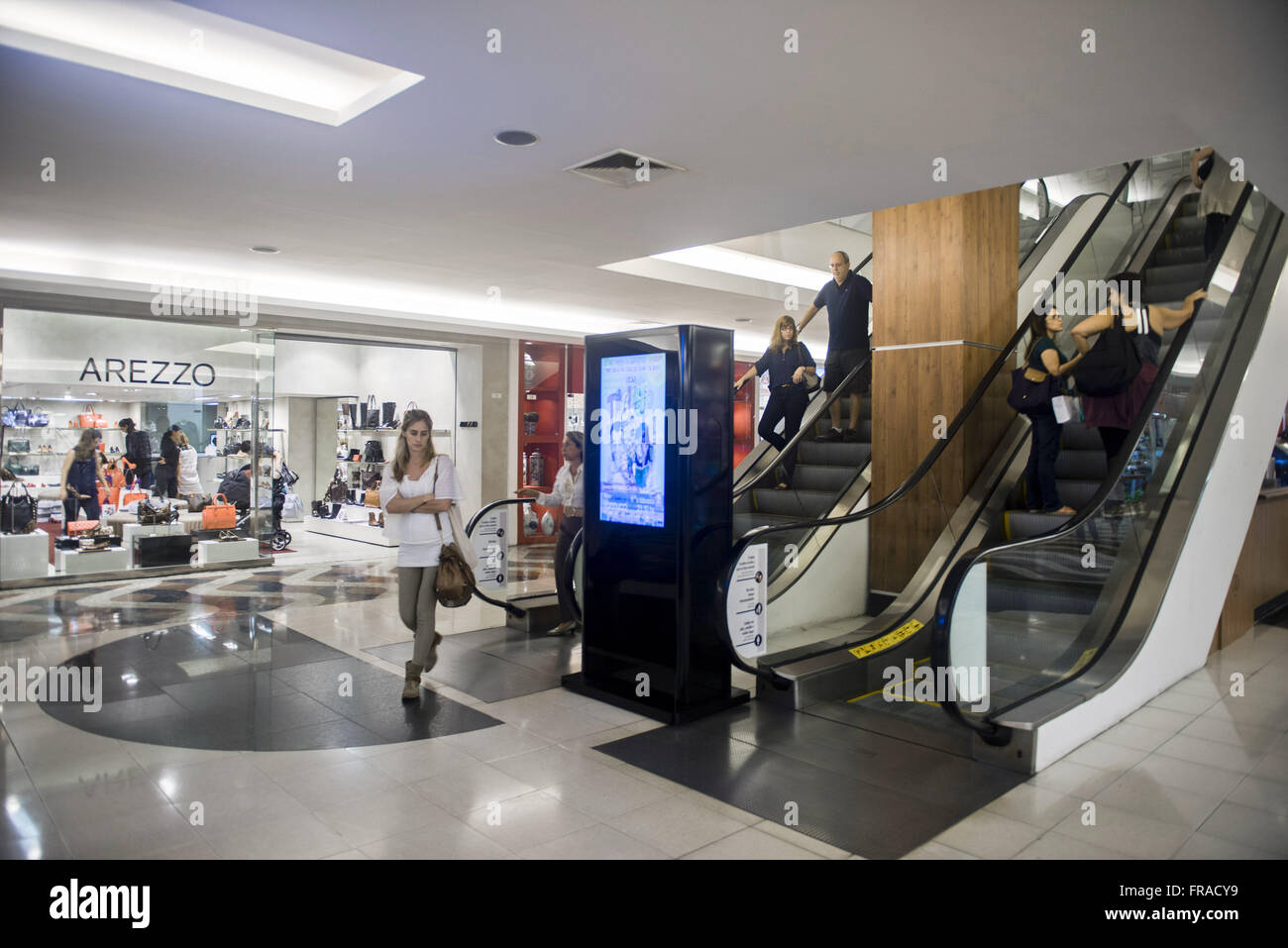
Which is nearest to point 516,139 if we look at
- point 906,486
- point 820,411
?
point 906,486

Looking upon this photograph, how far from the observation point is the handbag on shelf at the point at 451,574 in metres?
5.22

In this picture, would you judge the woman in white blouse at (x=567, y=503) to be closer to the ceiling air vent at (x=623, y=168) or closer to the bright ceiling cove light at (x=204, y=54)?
the ceiling air vent at (x=623, y=168)

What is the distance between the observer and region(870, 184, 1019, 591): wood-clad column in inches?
266

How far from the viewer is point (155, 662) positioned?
6000 millimetres

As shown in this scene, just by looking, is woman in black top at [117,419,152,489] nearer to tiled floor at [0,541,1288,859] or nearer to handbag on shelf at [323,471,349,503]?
handbag on shelf at [323,471,349,503]

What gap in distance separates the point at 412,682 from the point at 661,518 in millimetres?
1922

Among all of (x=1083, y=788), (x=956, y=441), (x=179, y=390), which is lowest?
(x=1083, y=788)

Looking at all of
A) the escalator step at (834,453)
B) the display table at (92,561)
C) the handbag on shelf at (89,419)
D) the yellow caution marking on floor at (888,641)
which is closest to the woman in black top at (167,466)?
the handbag on shelf at (89,419)

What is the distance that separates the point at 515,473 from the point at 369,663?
6.83 meters

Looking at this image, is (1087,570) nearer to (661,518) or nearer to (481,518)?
(661,518)

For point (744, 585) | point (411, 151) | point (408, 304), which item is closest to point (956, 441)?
point (744, 585)

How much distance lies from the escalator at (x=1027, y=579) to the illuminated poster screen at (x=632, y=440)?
2.14 feet

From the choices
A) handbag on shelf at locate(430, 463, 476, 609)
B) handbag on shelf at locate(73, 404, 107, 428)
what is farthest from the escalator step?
handbag on shelf at locate(73, 404, 107, 428)
